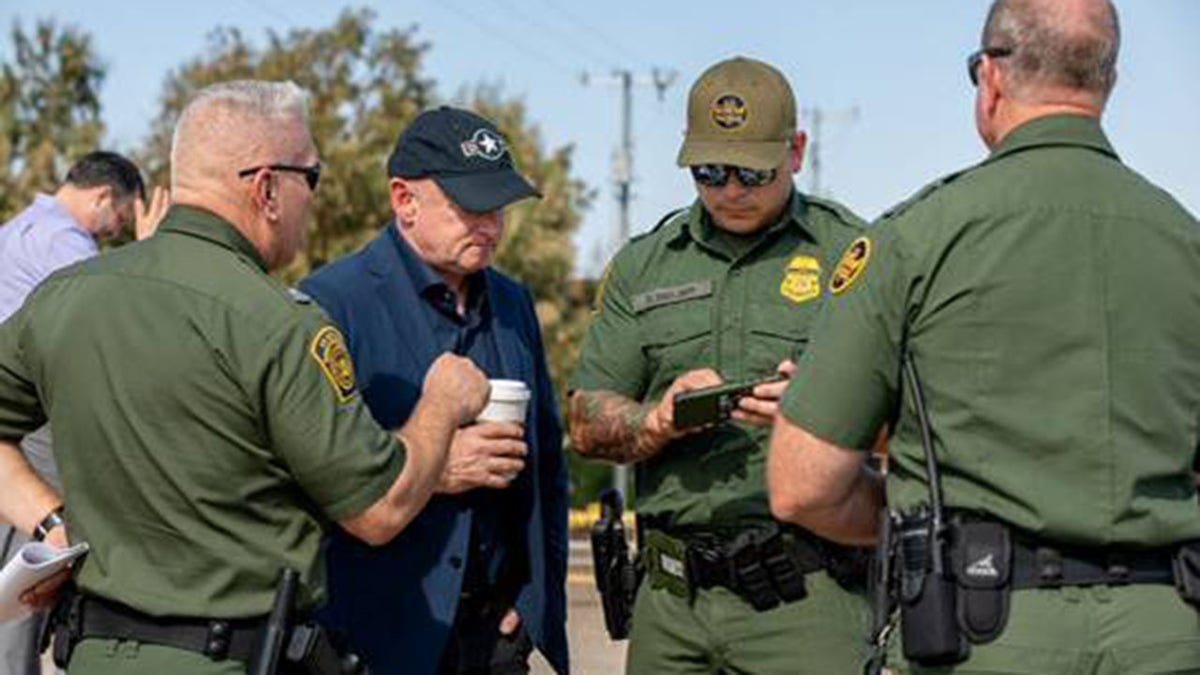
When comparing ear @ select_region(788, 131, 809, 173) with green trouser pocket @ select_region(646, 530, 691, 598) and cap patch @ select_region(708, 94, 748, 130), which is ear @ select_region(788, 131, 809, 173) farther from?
green trouser pocket @ select_region(646, 530, 691, 598)

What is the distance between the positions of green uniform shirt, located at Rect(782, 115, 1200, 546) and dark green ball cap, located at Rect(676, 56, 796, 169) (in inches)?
62.6

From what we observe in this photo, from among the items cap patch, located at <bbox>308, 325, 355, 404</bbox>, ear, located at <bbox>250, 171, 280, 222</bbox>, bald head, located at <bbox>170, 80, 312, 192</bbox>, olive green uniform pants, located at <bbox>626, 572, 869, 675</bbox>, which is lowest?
olive green uniform pants, located at <bbox>626, 572, 869, 675</bbox>

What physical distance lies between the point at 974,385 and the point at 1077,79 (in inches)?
25.1

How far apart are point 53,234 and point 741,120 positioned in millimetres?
3074

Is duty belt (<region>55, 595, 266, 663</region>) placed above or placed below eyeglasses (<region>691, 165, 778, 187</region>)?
below

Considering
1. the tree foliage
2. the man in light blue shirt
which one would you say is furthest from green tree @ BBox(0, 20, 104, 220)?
the man in light blue shirt

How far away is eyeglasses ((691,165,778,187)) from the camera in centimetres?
514

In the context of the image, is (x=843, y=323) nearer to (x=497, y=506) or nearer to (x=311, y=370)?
(x=311, y=370)

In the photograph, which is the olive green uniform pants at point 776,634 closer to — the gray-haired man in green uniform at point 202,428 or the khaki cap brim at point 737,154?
the khaki cap brim at point 737,154

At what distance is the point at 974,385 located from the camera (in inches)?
137

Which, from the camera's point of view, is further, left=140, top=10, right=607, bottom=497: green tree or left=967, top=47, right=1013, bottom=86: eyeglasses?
left=140, top=10, right=607, bottom=497: green tree

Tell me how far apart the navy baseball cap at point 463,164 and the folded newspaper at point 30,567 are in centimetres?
139

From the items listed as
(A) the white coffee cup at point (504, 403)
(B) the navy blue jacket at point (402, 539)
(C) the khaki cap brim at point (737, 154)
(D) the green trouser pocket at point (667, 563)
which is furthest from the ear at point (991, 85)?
(D) the green trouser pocket at point (667, 563)

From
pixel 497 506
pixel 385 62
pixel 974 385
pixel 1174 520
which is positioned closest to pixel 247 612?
pixel 497 506
